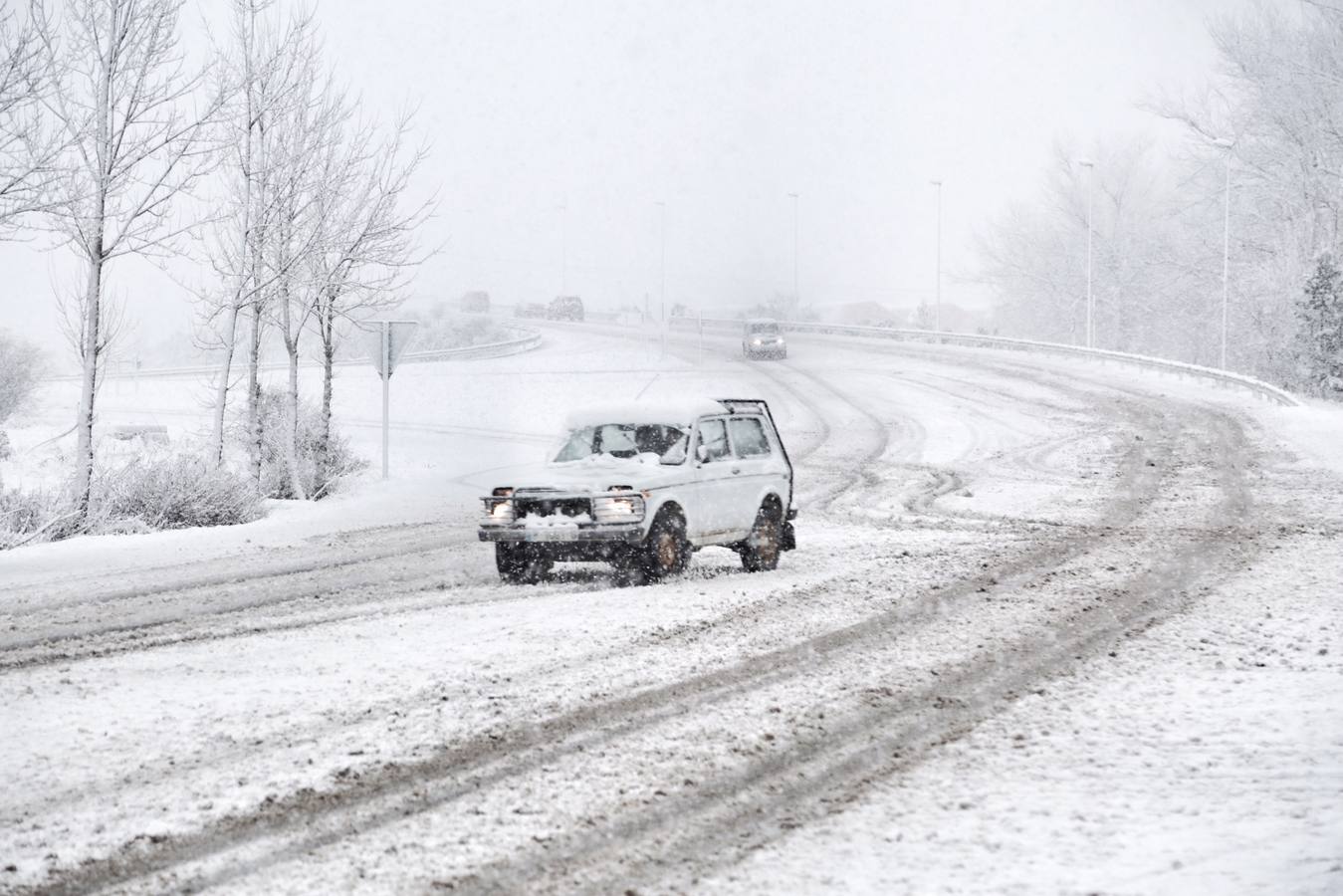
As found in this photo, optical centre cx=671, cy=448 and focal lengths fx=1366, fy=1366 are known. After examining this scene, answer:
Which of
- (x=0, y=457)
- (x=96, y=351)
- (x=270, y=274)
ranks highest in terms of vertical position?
(x=270, y=274)

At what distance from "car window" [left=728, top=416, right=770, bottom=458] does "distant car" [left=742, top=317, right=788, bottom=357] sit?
3965 centimetres

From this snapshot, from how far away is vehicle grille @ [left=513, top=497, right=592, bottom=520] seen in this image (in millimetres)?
12945

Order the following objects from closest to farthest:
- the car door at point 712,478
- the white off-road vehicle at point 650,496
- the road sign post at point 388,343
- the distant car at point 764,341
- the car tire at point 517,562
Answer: the white off-road vehicle at point 650,496 < the car tire at point 517,562 < the car door at point 712,478 < the road sign post at point 388,343 < the distant car at point 764,341

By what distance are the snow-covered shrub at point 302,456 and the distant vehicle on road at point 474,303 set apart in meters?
62.2

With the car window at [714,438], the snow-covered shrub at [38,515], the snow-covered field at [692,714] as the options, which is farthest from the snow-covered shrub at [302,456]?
the car window at [714,438]

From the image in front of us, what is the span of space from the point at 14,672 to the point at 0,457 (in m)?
28.7

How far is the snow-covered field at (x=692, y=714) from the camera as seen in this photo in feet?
18.1

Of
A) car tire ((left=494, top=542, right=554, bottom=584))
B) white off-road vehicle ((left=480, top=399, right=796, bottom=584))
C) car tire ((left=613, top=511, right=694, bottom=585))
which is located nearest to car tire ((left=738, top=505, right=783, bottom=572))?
white off-road vehicle ((left=480, top=399, right=796, bottom=584))

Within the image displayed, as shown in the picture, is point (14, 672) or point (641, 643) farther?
point (641, 643)

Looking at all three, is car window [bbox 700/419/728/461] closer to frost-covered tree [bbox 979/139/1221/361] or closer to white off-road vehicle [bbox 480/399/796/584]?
white off-road vehicle [bbox 480/399/796/584]

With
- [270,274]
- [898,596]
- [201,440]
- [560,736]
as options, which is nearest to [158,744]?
[560,736]

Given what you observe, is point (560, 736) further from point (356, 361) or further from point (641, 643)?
point (356, 361)

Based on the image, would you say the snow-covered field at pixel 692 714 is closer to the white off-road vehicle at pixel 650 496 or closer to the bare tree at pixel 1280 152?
the white off-road vehicle at pixel 650 496

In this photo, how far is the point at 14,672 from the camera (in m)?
9.21
